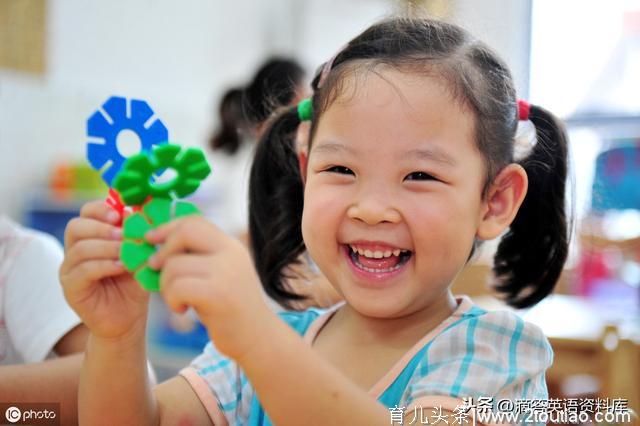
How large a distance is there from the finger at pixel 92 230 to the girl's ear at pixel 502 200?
1.15ft

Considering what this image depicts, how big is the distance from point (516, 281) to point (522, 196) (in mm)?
161

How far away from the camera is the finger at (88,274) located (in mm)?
562

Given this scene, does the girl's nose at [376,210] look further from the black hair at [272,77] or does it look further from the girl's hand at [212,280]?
the black hair at [272,77]

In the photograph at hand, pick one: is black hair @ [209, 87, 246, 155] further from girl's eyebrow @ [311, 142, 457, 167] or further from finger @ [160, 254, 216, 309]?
finger @ [160, 254, 216, 309]

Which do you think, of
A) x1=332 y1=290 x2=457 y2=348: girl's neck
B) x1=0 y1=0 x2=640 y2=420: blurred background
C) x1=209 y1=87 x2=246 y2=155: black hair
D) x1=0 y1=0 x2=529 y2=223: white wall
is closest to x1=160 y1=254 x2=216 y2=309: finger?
x1=332 y1=290 x2=457 y2=348: girl's neck

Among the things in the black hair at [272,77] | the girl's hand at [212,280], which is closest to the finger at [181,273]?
the girl's hand at [212,280]

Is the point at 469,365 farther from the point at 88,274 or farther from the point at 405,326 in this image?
the point at 88,274

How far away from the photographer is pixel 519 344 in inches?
26.0

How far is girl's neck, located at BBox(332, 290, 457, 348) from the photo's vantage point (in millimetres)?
747

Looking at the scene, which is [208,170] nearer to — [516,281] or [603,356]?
[516,281]

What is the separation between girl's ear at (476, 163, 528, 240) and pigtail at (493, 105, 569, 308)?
0.08 metres

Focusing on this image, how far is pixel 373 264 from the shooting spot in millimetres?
677

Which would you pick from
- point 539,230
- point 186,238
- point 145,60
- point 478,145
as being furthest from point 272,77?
point 145,60

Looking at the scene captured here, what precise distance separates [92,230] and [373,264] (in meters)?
0.25
